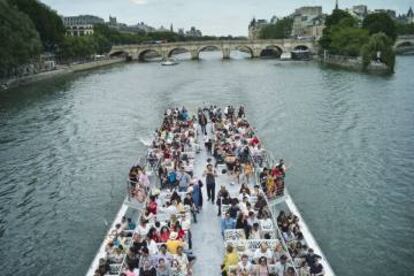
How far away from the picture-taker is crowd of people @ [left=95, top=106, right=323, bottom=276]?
13.4 metres

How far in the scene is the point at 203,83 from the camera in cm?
7619

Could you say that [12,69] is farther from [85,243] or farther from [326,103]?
[85,243]

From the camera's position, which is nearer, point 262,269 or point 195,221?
point 262,269

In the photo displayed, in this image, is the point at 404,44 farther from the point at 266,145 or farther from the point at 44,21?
the point at 266,145

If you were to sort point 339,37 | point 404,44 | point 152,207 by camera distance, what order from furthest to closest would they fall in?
point 404,44 < point 339,37 < point 152,207

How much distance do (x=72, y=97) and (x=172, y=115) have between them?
3399 cm

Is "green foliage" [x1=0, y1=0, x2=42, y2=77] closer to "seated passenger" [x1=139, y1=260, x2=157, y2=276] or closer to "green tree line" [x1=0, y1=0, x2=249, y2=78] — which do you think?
"green tree line" [x1=0, y1=0, x2=249, y2=78]

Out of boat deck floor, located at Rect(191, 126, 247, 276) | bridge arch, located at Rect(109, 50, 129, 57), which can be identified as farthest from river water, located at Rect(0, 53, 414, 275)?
bridge arch, located at Rect(109, 50, 129, 57)

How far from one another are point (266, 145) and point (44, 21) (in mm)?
80193

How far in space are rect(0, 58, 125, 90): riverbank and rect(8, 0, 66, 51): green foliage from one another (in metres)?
6.86

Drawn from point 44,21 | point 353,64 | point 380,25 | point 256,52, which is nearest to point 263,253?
point 353,64

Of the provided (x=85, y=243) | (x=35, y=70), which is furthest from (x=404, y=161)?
(x=35, y=70)

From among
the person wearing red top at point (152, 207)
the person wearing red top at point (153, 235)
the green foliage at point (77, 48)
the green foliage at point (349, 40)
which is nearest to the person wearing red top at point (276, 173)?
the person wearing red top at point (152, 207)

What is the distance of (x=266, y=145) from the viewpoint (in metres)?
34.5
